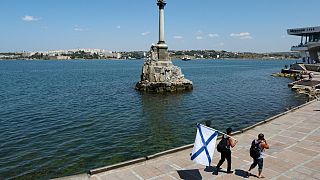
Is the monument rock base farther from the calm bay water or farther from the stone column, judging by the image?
the calm bay water

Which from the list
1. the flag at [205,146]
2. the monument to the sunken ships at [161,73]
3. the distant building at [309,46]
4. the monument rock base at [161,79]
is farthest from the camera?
the distant building at [309,46]

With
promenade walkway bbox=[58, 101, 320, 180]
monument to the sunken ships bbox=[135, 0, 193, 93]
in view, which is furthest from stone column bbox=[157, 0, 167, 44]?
promenade walkway bbox=[58, 101, 320, 180]

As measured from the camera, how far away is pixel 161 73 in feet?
149

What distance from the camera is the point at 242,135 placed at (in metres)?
16.0

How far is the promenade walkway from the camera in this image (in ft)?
34.4

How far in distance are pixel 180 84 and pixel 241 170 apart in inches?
1376

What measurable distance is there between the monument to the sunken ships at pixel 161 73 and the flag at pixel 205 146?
33.9m

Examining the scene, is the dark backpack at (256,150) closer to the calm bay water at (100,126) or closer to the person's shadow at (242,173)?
the person's shadow at (242,173)

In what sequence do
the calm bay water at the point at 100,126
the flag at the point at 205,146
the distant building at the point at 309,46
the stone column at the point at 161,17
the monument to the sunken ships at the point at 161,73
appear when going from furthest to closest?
1. the distant building at the point at 309,46
2. the stone column at the point at 161,17
3. the monument to the sunken ships at the point at 161,73
4. the calm bay water at the point at 100,126
5. the flag at the point at 205,146

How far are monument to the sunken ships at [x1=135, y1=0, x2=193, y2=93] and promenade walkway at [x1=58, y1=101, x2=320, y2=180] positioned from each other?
28511 mm

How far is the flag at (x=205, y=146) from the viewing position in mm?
9938

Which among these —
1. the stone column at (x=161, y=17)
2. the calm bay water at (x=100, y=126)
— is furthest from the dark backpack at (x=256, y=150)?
the stone column at (x=161, y=17)

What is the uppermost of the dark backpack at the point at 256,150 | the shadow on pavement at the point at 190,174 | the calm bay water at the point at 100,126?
the dark backpack at the point at 256,150

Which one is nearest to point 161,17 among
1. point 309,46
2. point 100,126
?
point 100,126
